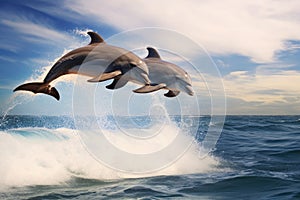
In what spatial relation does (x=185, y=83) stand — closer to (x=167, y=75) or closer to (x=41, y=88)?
(x=167, y=75)

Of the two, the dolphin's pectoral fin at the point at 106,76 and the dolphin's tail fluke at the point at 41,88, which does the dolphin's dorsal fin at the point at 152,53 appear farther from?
the dolphin's tail fluke at the point at 41,88

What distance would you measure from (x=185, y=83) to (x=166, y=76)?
1.36 feet

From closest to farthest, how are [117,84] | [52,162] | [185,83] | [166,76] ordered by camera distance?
[117,84] < [166,76] < [185,83] < [52,162]

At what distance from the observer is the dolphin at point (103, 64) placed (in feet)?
18.4

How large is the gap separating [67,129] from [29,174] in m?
8.09

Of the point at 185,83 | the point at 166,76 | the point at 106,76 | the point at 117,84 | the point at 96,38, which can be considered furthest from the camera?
the point at 96,38

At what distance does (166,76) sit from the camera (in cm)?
617

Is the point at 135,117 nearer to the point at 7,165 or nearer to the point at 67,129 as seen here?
the point at 7,165

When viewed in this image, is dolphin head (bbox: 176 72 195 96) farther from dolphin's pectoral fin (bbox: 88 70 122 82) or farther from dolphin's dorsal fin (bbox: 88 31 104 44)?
dolphin's dorsal fin (bbox: 88 31 104 44)

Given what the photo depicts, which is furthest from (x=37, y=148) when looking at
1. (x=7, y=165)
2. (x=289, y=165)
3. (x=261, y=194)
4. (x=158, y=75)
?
(x=158, y=75)

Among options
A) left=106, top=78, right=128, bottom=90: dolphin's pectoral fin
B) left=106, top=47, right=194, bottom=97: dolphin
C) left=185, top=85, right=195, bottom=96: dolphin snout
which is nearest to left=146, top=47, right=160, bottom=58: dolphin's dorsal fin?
left=106, top=47, right=194, bottom=97: dolphin

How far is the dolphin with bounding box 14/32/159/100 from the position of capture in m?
5.61

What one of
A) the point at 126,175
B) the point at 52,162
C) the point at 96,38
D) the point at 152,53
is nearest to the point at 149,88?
the point at 152,53

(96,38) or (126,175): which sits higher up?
(96,38)
